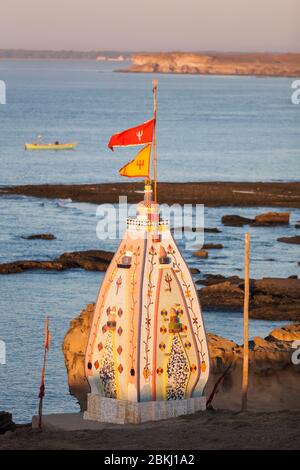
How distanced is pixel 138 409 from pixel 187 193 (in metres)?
57.5

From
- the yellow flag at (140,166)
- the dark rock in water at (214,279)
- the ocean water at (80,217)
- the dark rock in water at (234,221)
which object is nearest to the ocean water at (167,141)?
the ocean water at (80,217)

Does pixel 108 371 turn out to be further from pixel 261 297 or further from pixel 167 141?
pixel 167 141

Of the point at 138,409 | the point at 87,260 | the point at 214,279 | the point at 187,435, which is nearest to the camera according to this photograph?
the point at 187,435

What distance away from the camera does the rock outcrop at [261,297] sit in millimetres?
50062

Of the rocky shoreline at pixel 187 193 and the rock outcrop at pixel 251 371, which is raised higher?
the rocky shoreline at pixel 187 193

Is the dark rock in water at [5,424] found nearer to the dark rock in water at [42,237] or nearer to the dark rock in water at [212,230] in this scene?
the dark rock in water at [42,237]

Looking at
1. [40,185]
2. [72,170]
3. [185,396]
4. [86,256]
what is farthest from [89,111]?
[185,396]

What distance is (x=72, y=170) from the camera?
102 m

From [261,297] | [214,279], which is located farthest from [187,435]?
[214,279]

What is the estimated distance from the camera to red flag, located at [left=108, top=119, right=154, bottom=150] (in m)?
26.7

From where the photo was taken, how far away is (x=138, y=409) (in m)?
26.1

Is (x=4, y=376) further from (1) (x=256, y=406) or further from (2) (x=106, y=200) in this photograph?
(2) (x=106, y=200)

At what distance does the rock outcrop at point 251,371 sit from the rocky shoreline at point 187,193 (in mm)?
42183

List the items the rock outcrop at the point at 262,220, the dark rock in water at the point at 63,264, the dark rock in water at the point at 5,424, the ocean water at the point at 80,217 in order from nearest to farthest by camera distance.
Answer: the dark rock in water at the point at 5,424, the ocean water at the point at 80,217, the dark rock in water at the point at 63,264, the rock outcrop at the point at 262,220
